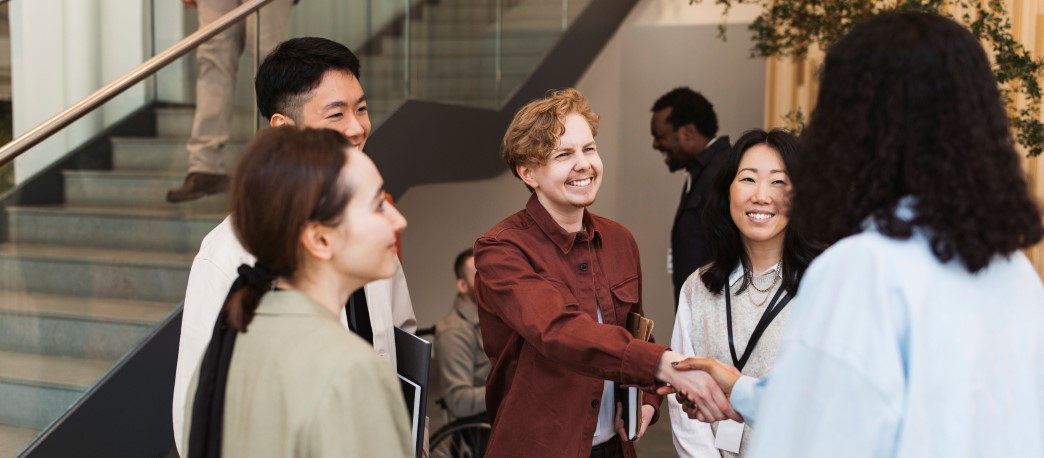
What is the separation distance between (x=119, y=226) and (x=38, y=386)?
77 centimetres

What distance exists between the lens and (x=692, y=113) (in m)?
4.80

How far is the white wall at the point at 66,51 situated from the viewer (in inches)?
154

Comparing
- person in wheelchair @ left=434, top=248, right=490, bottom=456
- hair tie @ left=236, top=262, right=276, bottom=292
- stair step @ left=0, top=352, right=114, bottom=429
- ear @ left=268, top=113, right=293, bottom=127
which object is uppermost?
ear @ left=268, top=113, right=293, bottom=127

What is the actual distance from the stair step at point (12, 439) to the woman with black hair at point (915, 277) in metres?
2.35

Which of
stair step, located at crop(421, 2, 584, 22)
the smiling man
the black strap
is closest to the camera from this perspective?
the black strap

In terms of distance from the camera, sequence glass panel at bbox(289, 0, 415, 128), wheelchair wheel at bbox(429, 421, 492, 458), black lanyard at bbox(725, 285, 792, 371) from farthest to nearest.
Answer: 1. glass panel at bbox(289, 0, 415, 128)
2. wheelchair wheel at bbox(429, 421, 492, 458)
3. black lanyard at bbox(725, 285, 792, 371)

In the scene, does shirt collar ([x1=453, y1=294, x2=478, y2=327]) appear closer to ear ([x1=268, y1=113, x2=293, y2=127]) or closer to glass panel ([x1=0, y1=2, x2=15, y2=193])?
glass panel ([x1=0, y1=2, x2=15, y2=193])

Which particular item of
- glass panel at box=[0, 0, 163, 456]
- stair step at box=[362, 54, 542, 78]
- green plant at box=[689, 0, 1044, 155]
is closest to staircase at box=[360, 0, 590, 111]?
stair step at box=[362, 54, 542, 78]

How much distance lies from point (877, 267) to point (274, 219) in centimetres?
72

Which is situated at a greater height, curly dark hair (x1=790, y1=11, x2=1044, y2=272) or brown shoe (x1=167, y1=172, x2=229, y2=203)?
curly dark hair (x1=790, y1=11, x2=1044, y2=272)

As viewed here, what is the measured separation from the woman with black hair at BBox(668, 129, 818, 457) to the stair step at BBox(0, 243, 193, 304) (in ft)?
6.44

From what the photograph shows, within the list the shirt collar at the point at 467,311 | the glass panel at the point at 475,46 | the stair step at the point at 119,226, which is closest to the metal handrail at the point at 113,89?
the stair step at the point at 119,226

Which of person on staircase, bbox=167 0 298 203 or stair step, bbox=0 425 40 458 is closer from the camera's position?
stair step, bbox=0 425 40 458

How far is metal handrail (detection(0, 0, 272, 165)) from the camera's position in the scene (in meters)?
2.73
